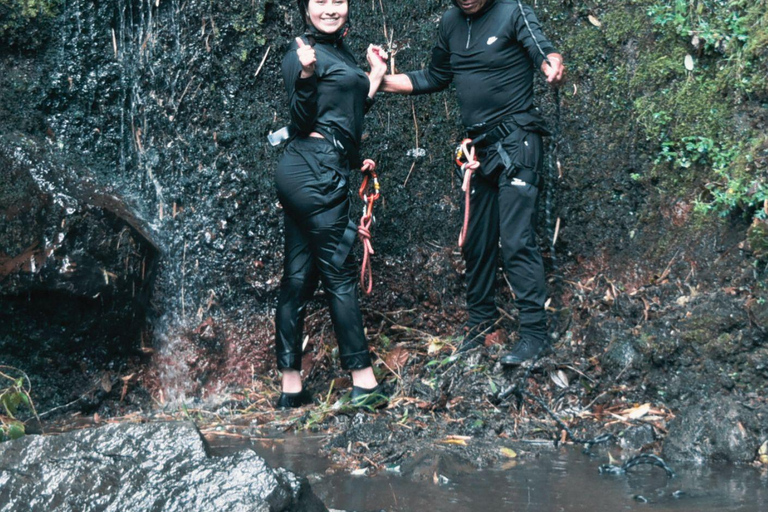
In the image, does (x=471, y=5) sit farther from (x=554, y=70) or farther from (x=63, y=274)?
(x=63, y=274)

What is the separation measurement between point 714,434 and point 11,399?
13.2ft

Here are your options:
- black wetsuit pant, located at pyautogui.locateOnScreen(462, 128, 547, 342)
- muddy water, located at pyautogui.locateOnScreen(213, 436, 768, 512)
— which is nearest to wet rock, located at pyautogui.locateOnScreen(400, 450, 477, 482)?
muddy water, located at pyautogui.locateOnScreen(213, 436, 768, 512)

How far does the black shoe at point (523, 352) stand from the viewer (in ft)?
18.0

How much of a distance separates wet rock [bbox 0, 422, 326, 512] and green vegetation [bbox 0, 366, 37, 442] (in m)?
1.18

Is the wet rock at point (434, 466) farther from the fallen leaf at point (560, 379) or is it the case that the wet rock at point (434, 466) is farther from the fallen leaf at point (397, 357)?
the fallen leaf at point (397, 357)

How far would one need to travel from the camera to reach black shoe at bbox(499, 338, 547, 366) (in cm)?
549

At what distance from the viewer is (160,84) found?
665cm

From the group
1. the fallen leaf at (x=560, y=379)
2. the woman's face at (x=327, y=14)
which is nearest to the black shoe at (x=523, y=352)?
the fallen leaf at (x=560, y=379)

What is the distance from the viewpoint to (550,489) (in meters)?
4.05

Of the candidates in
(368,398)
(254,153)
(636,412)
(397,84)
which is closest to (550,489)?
(636,412)

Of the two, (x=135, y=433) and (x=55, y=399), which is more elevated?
(x=135, y=433)

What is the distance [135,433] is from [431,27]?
4575 millimetres

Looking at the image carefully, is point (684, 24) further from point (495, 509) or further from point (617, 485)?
point (495, 509)

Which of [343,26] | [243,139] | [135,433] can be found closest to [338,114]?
[343,26]
